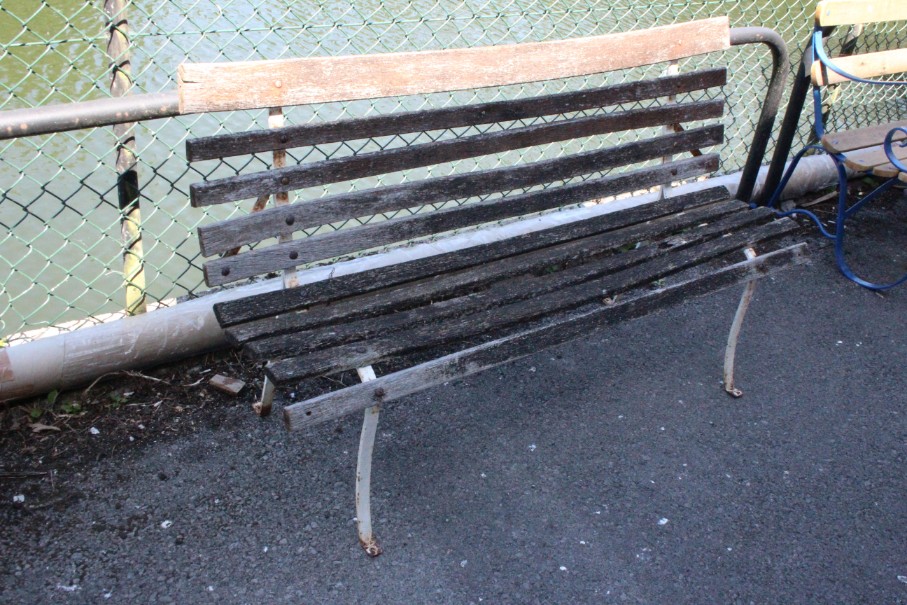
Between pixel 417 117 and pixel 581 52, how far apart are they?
67 cm

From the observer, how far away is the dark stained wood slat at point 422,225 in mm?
2510

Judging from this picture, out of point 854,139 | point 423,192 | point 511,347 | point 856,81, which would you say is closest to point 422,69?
point 423,192

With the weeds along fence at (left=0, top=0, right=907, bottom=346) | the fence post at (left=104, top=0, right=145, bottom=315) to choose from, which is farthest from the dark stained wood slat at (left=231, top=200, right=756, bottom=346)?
the fence post at (left=104, top=0, right=145, bottom=315)

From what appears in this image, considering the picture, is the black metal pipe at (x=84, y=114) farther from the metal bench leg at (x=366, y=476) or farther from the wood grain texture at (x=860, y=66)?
the wood grain texture at (x=860, y=66)

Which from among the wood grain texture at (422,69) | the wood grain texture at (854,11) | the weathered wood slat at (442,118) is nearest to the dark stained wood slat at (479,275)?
the weathered wood slat at (442,118)

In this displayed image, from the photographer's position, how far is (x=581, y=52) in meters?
2.96

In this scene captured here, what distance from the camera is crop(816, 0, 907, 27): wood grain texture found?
3.73 metres

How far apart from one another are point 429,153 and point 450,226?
0.84ft

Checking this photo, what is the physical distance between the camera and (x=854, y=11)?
12.4ft

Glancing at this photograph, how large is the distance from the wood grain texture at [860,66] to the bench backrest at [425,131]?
829mm

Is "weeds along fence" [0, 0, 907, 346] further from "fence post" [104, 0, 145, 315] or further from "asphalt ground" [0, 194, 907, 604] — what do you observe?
"asphalt ground" [0, 194, 907, 604]

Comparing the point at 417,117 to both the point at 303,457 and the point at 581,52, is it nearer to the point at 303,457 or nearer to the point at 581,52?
the point at 581,52

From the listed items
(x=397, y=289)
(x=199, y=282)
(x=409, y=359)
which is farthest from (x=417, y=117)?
(x=199, y=282)

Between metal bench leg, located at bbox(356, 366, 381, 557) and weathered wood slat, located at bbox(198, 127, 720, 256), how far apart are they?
0.52 m
